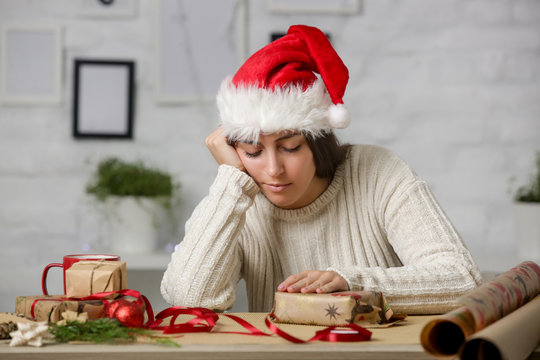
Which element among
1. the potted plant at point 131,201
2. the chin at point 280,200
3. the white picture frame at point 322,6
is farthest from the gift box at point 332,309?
the white picture frame at point 322,6

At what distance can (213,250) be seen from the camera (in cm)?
133

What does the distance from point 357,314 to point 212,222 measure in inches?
18.5

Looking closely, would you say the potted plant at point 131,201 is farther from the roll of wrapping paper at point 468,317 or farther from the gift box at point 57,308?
the roll of wrapping paper at point 468,317

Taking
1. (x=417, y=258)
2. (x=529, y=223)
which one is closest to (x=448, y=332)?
(x=417, y=258)

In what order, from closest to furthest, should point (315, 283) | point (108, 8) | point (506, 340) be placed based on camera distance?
point (506, 340)
point (315, 283)
point (108, 8)

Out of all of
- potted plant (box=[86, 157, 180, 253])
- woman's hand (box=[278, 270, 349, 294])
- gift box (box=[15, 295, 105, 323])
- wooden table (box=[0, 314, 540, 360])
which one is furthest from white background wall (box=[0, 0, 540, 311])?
wooden table (box=[0, 314, 540, 360])

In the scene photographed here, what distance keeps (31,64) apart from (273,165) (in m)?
1.44

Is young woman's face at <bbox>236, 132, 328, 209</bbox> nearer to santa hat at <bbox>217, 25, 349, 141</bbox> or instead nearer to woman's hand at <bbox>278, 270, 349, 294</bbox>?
santa hat at <bbox>217, 25, 349, 141</bbox>

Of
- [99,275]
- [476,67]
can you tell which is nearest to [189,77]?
[476,67]

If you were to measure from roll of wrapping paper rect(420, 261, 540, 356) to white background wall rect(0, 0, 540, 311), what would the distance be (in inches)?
60.5

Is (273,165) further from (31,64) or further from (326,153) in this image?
(31,64)

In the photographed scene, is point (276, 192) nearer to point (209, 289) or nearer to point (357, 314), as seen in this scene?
point (209, 289)

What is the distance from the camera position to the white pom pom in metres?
1.38

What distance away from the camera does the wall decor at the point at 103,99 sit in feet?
7.78
